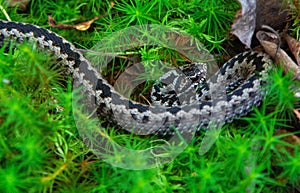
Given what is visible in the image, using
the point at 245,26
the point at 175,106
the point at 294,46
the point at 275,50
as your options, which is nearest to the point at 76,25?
the point at 175,106

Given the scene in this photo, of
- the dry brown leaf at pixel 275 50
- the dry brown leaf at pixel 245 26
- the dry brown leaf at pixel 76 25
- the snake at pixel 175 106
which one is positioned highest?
the dry brown leaf at pixel 245 26

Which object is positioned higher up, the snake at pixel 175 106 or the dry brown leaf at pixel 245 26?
the dry brown leaf at pixel 245 26

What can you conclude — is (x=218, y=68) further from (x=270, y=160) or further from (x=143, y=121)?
(x=270, y=160)

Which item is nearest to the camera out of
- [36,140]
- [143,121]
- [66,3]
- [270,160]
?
[36,140]

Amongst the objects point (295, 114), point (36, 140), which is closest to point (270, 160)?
point (295, 114)

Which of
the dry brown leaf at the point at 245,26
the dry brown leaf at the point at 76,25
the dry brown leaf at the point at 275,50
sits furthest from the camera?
the dry brown leaf at the point at 76,25

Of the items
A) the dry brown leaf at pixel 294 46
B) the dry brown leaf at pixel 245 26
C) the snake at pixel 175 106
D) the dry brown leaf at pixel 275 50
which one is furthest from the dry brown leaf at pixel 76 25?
the dry brown leaf at pixel 294 46

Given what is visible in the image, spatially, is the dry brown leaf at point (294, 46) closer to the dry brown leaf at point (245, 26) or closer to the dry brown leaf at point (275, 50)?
the dry brown leaf at point (275, 50)
